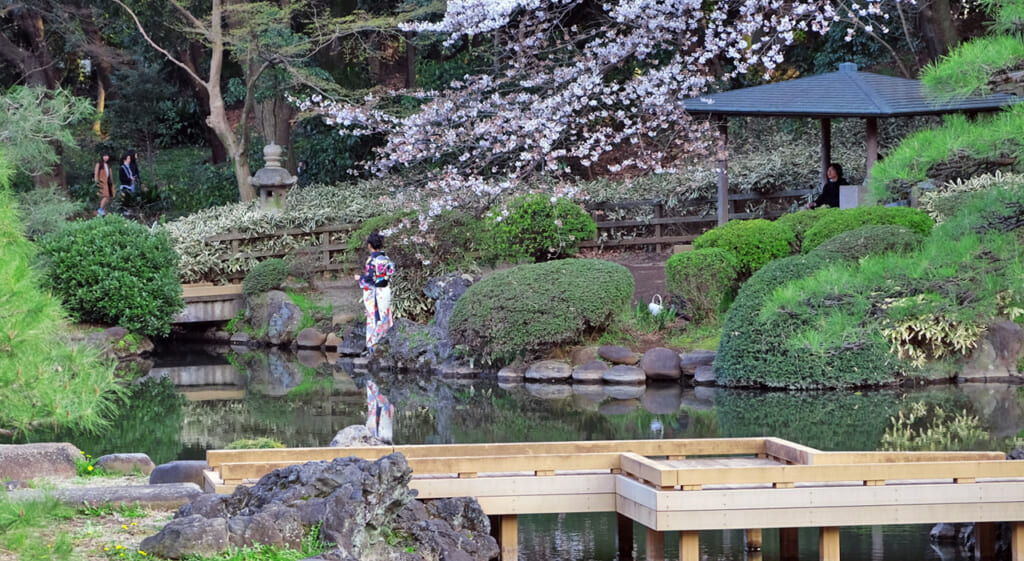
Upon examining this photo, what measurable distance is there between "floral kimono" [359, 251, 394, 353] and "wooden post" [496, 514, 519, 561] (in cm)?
1051

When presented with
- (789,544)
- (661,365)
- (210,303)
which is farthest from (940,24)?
(789,544)

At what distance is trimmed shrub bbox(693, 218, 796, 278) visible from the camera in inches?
655

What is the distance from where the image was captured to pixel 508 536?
7.30 metres

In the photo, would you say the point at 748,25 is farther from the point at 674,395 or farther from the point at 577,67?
the point at 674,395

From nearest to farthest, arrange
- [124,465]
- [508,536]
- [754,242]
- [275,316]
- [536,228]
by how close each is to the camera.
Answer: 1. [508,536]
2. [124,465]
3. [754,242]
4. [536,228]
5. [275,316]

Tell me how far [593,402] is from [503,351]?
2448mm

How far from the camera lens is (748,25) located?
1930 cm

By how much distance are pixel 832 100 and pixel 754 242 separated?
289 centimetres

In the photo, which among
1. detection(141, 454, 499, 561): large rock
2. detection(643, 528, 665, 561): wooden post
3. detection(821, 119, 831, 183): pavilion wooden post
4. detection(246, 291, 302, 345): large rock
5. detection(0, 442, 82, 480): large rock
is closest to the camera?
A: detection(141, 454, 499, 561): large rock

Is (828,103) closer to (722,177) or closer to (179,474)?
(722,177)

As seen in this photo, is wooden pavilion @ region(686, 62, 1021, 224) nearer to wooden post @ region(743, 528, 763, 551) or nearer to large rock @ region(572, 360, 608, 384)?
large rock @ region(572, 360, 608, 384)

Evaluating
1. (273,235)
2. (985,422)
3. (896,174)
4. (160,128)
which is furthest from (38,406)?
(160,128)

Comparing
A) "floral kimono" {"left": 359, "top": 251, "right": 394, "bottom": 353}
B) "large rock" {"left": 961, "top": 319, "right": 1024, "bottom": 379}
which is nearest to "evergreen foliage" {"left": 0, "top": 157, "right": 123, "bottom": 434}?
"large rock" {"left": 961, "top": 319, "right": 1024, "bottom": 379}

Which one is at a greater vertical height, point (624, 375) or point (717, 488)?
point (717, 488)
